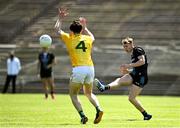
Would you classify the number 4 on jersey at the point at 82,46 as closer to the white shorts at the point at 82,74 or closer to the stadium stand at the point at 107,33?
the white shorts at the point at 82,74

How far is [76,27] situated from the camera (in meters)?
16.5

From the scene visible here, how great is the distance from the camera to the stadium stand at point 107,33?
4028 centimetres

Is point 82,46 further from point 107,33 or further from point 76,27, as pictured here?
point 107,33

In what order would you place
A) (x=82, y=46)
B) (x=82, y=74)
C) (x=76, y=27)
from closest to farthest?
(x=76, y=27)
(x=82, y=74)
(x=82, y=46)

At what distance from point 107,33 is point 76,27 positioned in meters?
27.3

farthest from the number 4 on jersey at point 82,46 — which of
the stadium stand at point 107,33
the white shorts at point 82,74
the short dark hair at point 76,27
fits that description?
the stadium stand at point 107,33

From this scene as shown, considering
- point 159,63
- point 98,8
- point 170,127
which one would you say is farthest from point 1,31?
point 170,127

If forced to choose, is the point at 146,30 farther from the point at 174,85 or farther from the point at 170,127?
the point at 170,127

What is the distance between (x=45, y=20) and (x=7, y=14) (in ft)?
10.0

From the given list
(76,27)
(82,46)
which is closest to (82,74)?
(82,46)

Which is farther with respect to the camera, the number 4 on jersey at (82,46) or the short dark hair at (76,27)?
the number 4 on jersey at (82,46)

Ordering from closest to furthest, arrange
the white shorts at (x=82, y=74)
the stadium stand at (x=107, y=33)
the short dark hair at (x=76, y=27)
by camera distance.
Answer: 1. the short dark hair at (x=76, y=27)
2. the white shorts at (x=82, y=74)
3. the stadium stand at (x=107, y=33)

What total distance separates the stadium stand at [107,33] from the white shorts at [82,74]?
72.6 feet

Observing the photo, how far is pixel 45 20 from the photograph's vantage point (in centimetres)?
4538
